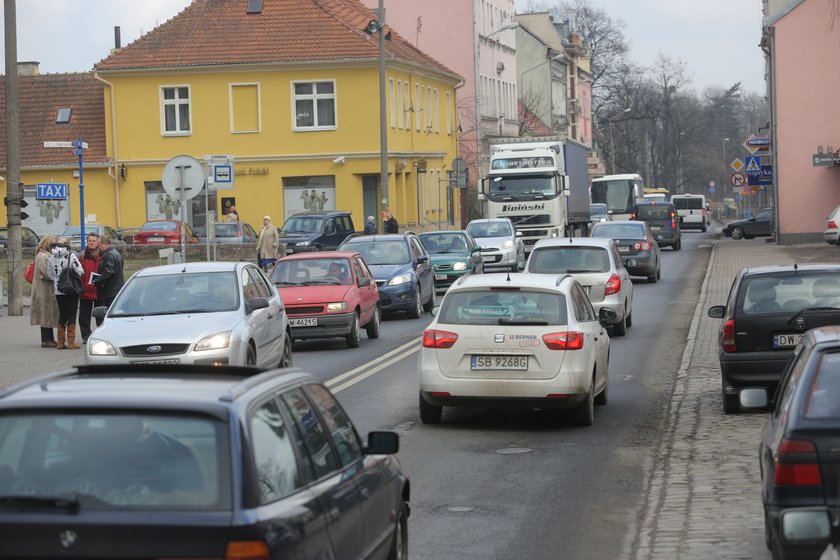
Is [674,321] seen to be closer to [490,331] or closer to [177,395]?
[490,331]

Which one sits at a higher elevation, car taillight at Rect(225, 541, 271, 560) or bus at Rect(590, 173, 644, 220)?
bus at Rect(590, 173, 644, 220)

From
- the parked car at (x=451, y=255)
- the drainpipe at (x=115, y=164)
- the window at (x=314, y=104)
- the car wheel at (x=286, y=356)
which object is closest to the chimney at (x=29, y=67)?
the drainpipe at (x=115, y=164)

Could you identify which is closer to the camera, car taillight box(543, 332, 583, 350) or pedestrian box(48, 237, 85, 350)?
car taillight box(543, 332, 583, 350)

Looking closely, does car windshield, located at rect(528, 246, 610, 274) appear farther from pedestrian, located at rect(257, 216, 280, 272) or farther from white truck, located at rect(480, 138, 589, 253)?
white truck, located at rect(480, 138, 589, 253)

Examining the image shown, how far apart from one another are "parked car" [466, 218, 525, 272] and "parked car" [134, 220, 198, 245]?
12487mm

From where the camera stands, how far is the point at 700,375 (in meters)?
17.3

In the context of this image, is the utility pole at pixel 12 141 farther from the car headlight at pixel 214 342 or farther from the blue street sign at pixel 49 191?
the car headlight at pixel 214 342

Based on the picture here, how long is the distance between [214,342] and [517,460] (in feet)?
Result: 15.1

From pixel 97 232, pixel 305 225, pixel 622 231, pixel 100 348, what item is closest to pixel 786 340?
pixel 100 348

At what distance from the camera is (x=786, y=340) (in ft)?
43.8

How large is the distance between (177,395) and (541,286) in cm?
875

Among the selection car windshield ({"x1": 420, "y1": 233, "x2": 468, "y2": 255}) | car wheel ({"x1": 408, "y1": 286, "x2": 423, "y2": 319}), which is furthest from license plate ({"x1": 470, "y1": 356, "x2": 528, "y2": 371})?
car windshield ({"x1": 420, "y1": 233, "x2": 468, "y2": 255})

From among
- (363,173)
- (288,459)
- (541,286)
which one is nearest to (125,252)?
(363,173)

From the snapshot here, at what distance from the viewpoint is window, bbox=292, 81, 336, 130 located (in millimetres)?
55625
